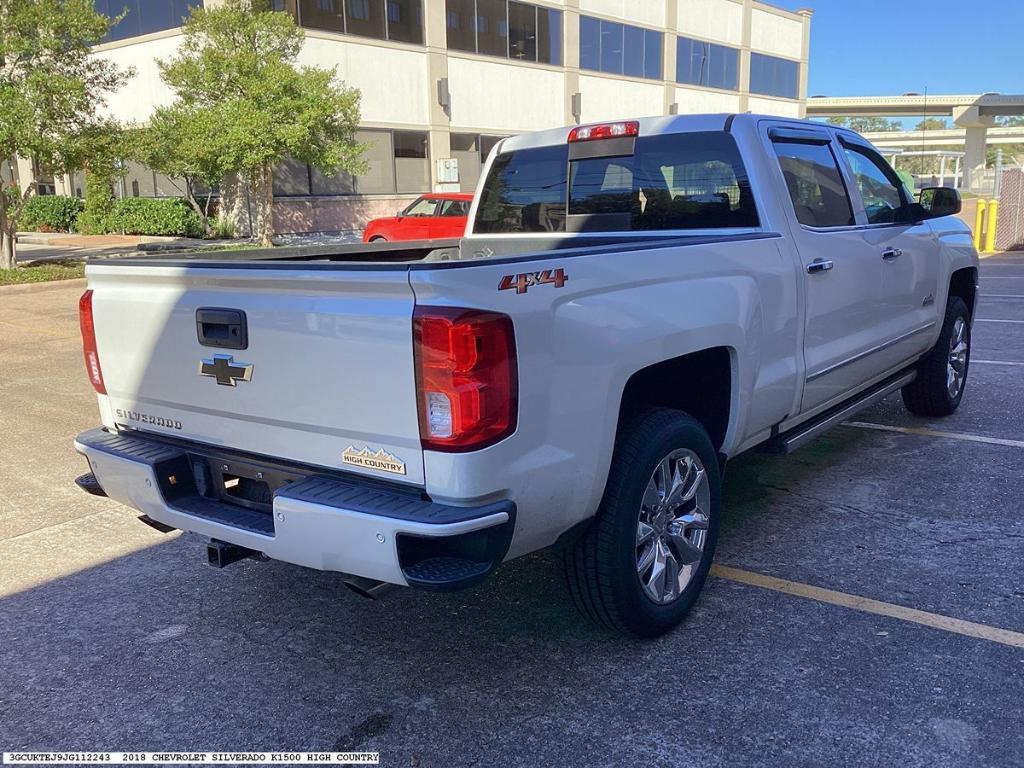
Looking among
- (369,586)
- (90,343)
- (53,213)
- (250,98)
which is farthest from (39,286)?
(53,213)

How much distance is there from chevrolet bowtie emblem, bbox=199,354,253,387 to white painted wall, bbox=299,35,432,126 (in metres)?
22.6

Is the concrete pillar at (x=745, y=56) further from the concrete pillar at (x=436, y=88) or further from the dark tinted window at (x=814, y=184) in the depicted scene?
the dark tinted window at (x=814, y=184)

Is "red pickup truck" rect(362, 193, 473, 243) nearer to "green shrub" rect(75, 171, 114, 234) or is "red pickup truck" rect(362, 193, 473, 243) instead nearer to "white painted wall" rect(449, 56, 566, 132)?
"green shrub" rect(75, 171, 114, 234)

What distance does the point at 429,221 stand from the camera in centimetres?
1877

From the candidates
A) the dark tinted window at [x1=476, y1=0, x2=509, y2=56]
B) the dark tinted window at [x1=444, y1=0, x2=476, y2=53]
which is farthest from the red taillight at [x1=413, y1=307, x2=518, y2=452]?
the dark tinted window at [x1=476, y1=0, x2=509, y2=56]

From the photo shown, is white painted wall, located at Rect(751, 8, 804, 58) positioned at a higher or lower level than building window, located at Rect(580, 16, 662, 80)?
higher

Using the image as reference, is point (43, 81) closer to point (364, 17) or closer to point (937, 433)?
point (364, 17)

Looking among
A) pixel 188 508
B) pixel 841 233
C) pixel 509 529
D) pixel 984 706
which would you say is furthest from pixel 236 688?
pixel 841 233

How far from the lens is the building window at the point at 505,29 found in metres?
28.3

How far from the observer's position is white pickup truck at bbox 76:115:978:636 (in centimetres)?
265

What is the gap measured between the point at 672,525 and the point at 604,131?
2.18 m

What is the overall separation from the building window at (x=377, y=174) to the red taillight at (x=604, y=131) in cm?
2081

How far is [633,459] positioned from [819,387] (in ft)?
5.65

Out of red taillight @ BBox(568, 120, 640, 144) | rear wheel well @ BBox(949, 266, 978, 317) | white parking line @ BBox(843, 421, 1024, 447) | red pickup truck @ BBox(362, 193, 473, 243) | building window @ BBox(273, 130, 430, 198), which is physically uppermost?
building window @ BBox(273, 130, 430, 198)
